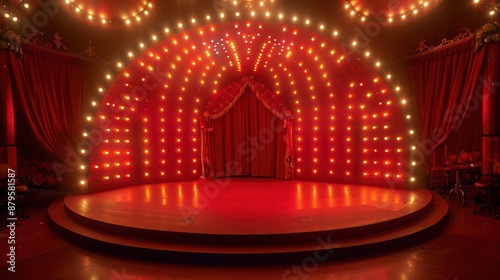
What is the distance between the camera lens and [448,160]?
816cm

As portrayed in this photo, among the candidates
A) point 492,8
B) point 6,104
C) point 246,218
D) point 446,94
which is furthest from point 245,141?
point 492,8

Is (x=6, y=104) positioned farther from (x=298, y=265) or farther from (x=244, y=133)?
(x=298, y=265)

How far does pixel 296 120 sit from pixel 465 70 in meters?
3.93

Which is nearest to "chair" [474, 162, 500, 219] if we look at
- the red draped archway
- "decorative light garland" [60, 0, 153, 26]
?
the red draped archway

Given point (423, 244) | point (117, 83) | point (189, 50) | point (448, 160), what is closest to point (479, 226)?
point (423, 244)

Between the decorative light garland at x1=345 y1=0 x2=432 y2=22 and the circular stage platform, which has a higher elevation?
the decorative light garland at x1=345 y1=0 x2=432 y2=22

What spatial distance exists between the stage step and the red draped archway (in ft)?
14.9

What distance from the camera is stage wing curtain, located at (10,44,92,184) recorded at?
6812 millimetres

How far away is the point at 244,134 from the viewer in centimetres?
960

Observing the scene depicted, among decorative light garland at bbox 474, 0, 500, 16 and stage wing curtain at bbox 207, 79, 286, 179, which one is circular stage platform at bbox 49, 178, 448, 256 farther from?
decorative light garland at bbox 474, 0, 500, 16

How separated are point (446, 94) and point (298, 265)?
5.87 meters

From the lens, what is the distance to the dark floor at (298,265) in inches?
145

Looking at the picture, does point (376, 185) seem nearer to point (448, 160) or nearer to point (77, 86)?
point (448, 160)

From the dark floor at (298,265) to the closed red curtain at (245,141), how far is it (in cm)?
512
